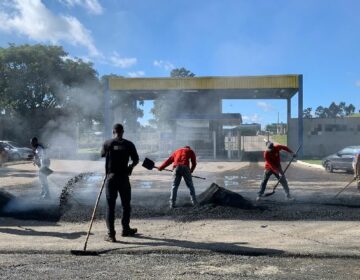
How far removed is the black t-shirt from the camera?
21.3 ft

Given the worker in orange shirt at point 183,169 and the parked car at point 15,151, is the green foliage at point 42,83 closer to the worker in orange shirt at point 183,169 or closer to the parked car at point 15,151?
the parked car at point 15,151

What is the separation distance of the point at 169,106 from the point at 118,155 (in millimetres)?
18063

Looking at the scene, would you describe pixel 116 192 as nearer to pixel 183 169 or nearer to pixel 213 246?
pixel 213 246

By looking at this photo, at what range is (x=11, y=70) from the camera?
26.2m

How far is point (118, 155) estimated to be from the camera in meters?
6.49

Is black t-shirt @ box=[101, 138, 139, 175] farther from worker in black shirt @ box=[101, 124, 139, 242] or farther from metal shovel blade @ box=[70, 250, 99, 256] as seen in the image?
metal shovel blade @ box=[70, 250, 99, 256]

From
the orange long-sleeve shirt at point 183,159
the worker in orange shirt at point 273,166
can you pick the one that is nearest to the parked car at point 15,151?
the orange long-sleeve shirt at point 183,159

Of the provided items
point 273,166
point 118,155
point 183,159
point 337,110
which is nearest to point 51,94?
point 183,159

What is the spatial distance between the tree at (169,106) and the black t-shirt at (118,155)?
13.3 m

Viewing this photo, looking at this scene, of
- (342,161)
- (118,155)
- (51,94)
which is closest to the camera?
(118,155)

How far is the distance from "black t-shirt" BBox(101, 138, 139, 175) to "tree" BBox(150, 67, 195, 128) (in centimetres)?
1329

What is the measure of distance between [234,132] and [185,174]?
2136cm

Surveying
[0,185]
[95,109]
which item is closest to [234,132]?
[95,109]

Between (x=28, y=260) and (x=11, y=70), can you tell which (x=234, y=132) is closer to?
(x=11, y=70)
